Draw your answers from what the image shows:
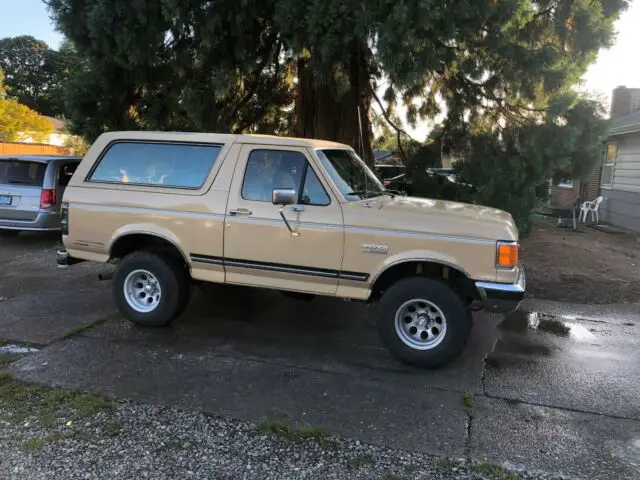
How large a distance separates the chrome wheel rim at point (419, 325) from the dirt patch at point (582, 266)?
3328 millimetres

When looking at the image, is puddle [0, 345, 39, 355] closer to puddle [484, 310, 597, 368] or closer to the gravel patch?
the gravel patch

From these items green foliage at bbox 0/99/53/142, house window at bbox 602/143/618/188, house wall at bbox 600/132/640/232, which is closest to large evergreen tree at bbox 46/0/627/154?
house wall at bbox 600/132/640/232

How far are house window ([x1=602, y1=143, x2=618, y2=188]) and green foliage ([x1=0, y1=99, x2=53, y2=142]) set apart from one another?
1270 inches

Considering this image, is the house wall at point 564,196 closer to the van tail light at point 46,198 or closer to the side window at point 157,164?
the van tail light at point 46,198

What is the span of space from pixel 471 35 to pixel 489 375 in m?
4.47

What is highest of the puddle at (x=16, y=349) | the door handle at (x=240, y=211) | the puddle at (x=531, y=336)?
the door handle at (x=240, y=211)

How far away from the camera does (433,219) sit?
463 cm

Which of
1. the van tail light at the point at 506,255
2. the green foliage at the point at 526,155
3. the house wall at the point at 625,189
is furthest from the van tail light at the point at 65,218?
the house wall at the point at 625,189

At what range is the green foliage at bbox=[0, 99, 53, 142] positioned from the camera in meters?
32.7

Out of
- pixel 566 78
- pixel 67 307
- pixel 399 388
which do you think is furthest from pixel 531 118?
pixel 67 307

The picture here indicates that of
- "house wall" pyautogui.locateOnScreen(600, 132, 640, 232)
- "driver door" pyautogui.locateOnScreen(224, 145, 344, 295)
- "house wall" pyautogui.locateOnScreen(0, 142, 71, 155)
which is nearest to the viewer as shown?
"driver door" pyautogui.locateOnScreen(224, 145, 344, 295)

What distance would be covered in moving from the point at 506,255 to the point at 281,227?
2023 millimetres

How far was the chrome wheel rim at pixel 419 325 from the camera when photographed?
4727mm

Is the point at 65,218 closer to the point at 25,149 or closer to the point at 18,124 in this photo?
the point at 25,149
